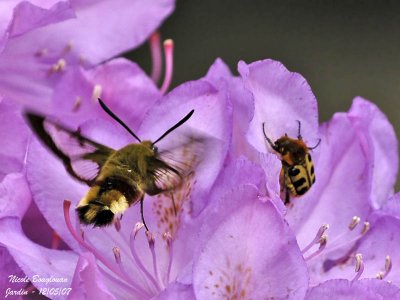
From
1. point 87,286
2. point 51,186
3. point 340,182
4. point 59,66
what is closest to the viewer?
point 87,286

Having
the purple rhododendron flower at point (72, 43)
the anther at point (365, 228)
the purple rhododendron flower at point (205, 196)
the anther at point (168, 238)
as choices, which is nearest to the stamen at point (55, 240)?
the purple rhododendron flower at point (205, 196)

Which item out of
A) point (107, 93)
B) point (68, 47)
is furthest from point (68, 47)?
point (107, 93)

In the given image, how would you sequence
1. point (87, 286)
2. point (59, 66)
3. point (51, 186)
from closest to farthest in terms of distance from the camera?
point (87, 286), point (51, 186), point (59, 66)

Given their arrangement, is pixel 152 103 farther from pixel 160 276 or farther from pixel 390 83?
pixel 390 83

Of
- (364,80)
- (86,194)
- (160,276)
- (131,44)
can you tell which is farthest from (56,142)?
(364,80)

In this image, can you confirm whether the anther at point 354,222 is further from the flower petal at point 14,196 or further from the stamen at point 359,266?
the flower petal at point 14,196

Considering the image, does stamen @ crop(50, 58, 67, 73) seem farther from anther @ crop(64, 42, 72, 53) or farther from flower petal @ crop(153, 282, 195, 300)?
flower petal @ crop(153, 282, 195, 300)

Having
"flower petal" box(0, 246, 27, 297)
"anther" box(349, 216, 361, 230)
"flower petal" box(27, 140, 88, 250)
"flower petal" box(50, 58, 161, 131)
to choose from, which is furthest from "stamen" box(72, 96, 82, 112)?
"anther" box(349, 216, 361, 230)

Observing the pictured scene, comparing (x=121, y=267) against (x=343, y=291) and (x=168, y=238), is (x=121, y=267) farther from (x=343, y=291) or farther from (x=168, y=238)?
(x=343, y=291)
